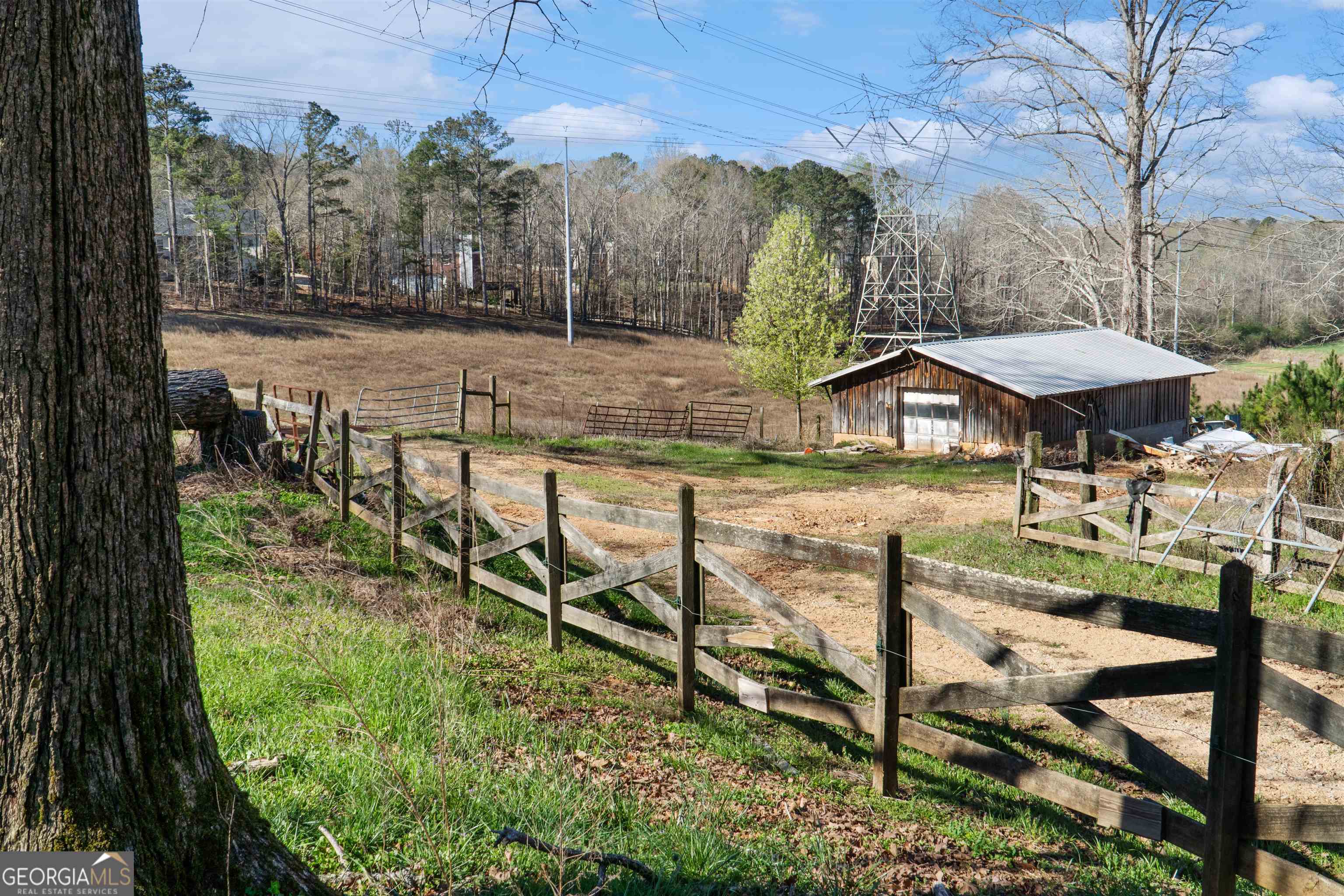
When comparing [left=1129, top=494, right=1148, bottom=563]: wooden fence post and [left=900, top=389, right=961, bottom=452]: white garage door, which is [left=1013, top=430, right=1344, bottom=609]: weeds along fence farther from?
[left=900, top=389, right=961, bottom=452]: white garage door

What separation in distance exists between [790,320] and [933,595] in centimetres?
3034

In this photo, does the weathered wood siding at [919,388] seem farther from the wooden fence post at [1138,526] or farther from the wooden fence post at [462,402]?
the wooden fence post at [1138,526]

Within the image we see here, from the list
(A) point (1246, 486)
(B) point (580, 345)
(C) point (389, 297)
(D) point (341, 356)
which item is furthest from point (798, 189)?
(A) point (1246, 486)

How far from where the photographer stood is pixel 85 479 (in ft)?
9.93

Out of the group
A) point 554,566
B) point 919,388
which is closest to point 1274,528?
point 554,566

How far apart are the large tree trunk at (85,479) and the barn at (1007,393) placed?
2709cm

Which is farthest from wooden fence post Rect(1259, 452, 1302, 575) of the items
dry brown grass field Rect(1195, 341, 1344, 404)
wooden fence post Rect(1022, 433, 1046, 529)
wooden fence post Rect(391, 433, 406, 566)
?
dry brown grass field Rect(1195, 341, 1344, 404)

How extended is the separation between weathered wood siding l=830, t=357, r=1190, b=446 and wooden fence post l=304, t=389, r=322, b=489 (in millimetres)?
19851

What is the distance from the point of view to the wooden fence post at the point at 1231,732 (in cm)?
358

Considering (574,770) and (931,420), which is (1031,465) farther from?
(931,420)

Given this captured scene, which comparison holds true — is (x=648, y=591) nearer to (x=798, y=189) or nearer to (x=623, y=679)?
(x=623, y=679)

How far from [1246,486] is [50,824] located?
18.5m

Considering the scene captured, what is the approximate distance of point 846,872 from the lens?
418cm

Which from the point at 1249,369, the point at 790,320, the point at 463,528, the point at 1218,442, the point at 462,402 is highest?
the point at 790,320
